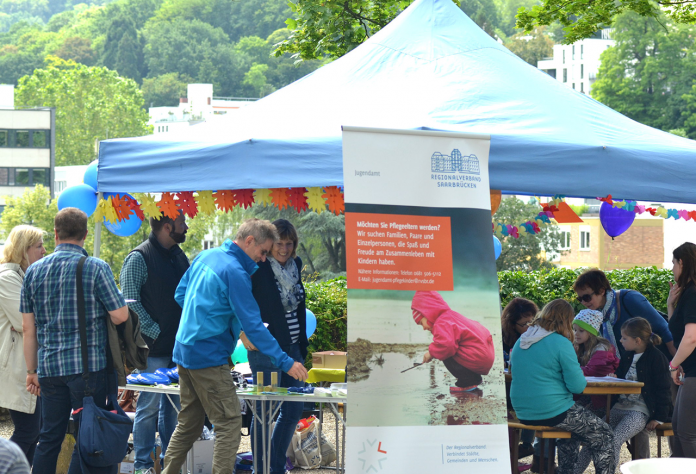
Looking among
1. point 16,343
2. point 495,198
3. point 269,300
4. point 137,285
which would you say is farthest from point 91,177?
point 495,198

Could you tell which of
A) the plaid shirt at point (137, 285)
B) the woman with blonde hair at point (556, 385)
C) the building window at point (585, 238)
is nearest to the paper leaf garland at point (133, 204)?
the plaid shirt at point (137, 285)

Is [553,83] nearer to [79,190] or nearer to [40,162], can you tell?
[79,190]

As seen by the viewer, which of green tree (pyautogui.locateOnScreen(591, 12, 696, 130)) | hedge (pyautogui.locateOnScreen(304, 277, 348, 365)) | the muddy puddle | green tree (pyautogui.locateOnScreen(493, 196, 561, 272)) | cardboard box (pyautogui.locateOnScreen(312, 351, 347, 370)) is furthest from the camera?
green tree (pyautogui.locateOnScreen(591, 12, 696, 130))

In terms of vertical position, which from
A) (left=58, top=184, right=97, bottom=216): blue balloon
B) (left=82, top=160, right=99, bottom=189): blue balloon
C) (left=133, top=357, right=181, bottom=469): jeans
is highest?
(left=82, top=160, right=99, bottom=189): blue balloon

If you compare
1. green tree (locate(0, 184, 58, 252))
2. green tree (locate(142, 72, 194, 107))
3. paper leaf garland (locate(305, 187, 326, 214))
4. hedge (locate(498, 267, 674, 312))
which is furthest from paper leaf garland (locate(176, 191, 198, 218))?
green tree (locate(142, 72, 194, 107))

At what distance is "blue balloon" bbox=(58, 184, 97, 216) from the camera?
611 centimetres

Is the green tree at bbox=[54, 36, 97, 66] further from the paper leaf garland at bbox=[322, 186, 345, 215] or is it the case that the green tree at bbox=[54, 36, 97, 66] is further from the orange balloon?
the orange balloon

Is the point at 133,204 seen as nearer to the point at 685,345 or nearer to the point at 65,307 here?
the point at 65,307

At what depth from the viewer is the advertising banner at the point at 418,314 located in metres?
3.41

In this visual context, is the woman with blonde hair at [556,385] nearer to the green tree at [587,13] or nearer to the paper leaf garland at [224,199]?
the paper leaf garland at [224,199]

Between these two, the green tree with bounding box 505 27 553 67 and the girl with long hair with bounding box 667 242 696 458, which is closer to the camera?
the girl with long hair with bounding box 667 242 696 458

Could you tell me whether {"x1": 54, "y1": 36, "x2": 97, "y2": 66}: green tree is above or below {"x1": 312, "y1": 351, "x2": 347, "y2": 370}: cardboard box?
above

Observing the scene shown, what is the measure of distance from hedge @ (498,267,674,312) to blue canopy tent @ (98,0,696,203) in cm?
546

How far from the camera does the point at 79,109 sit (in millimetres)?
80812
